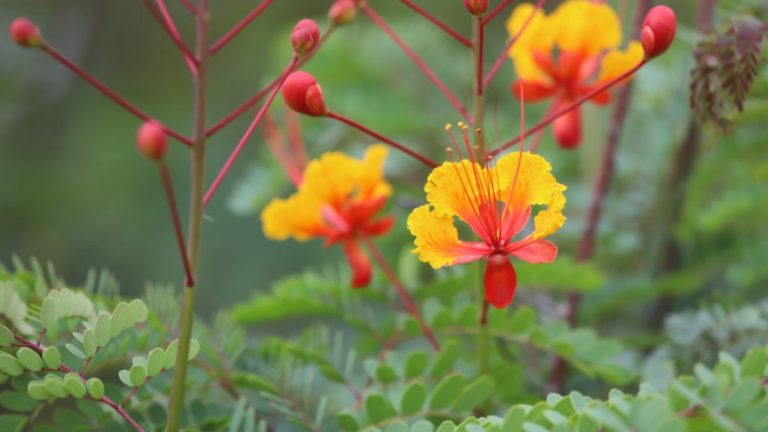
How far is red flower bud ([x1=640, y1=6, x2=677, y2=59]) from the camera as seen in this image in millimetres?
843

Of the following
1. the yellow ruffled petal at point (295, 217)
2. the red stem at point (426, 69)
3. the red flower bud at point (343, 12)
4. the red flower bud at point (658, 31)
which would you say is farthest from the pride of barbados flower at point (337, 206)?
the red flower bud at point (658, 31)

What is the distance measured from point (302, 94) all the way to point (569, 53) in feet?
1.45

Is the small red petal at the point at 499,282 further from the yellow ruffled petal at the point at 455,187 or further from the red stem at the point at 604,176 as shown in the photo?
the red stem at the point at 604,176

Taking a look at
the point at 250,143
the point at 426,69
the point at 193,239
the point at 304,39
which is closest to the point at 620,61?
the point at 426,69

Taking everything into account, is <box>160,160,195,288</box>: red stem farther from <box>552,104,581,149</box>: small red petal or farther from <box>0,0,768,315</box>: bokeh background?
→ <box>552,104,581,149</box>: small red petal

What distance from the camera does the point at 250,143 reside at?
3.26 meters

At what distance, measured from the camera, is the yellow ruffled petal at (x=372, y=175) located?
1108 mm

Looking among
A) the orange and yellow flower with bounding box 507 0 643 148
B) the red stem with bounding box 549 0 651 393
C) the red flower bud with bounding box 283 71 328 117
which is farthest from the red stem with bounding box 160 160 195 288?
the red stem with bounding box 549 0 651 393

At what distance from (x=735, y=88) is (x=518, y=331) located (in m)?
0.33

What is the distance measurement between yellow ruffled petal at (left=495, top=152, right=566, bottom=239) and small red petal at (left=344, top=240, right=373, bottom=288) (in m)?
0.30

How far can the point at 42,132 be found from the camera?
3.33 meters

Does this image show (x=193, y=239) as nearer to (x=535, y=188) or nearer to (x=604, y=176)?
(x=535, y=188)

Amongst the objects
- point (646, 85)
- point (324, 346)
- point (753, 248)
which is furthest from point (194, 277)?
point (646, 85)

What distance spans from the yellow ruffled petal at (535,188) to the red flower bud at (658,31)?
0.13 metres
